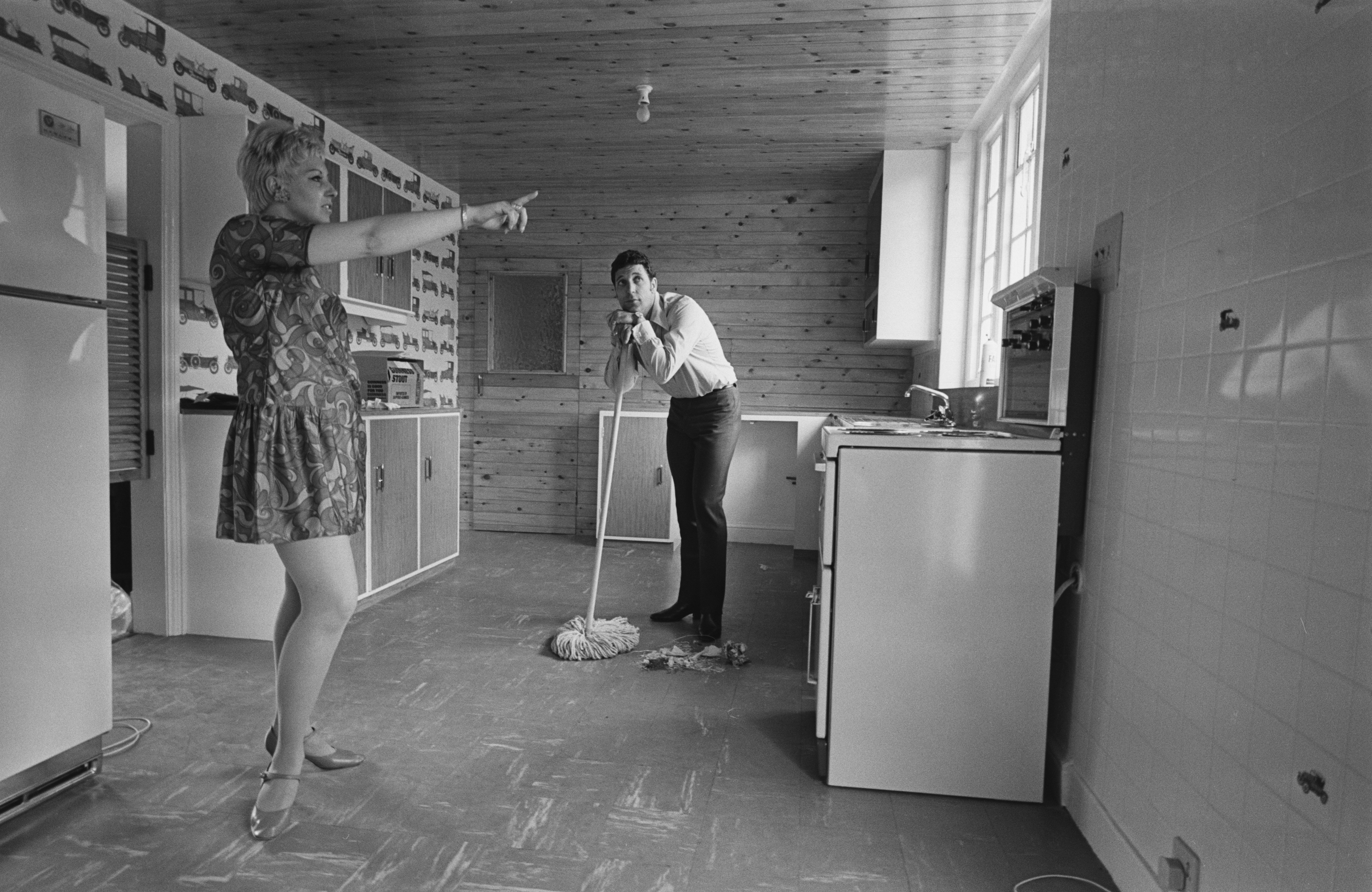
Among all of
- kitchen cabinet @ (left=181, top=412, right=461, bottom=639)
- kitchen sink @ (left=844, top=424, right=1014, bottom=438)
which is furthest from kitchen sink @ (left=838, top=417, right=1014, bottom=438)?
kitchen cabinet @ (left=181, top=412, right=461, bottom=639)

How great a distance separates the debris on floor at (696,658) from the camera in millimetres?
2732

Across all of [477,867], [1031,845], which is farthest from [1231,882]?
[477,867]

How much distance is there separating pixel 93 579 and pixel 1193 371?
7.06 ft

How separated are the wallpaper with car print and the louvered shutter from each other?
0.15 m

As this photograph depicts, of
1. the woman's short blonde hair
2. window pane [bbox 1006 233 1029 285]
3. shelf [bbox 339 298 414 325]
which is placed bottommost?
shelf [bbox 339 298 414 325]

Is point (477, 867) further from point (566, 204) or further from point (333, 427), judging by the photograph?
point (566, 204)

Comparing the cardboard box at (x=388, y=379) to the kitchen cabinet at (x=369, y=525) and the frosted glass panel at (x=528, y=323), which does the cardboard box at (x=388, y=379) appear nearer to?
the kitchen cabinet at (x=369, y=525)

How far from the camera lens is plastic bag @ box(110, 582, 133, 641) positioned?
2.94 meters

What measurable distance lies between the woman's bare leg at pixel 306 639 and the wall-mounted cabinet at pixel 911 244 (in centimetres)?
341

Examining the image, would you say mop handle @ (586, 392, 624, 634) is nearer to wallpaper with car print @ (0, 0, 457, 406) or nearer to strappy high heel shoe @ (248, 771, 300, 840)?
wallpaper with car print @ (0, 0, 457, 406)

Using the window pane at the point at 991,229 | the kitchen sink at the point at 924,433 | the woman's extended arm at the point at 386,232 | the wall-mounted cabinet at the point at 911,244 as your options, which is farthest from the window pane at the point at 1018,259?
the woman's extended arm at the point at 386,232

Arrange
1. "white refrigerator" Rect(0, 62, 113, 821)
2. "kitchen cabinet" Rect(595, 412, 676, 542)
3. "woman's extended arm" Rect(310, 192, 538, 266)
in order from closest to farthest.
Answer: "woman's extended arm" Rect(310, 192, 538, 266) → "white refrigerator" Rect(0, 62, 113, 821) → "kitchen cabinet" Rect(595, 412, 676, 542)

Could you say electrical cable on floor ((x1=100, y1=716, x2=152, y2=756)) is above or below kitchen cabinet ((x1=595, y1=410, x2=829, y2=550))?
below

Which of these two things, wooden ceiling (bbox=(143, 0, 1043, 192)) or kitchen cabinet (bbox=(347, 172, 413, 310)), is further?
kitchen cabinet (bbox=(347, 172, 413, 310))
